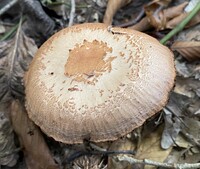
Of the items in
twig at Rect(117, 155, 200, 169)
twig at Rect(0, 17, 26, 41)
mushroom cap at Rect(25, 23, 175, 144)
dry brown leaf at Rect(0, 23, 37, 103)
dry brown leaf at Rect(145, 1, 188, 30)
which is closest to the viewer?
mushroom cap at Rect(25, 23, 175, 144)

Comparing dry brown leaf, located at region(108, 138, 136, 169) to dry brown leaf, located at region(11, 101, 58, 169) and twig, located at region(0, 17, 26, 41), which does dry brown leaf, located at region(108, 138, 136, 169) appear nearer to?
dry brown leaf, located at region(11, 101, 58, 169)

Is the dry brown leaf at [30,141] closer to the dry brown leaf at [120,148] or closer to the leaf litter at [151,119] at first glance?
the leaf litter at [151,119]

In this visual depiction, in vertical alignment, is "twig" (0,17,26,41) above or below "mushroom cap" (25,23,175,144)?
below

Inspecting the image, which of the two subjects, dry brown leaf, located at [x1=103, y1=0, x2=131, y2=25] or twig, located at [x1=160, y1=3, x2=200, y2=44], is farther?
dry brown leaf, located at [x1=103, y1=0, x2=131, y2=25]

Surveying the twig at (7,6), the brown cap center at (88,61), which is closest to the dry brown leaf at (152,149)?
the brown cap center at (88,61)

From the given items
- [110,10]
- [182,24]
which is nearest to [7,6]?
[110,10]

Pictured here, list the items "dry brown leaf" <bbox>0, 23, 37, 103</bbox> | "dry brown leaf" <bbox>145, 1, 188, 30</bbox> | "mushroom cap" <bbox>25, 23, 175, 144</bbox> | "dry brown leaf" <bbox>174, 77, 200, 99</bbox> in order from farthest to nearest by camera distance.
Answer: "dry brown leaf" <bbox>145, 1, 188, 30</bbox>, "dry brown leaf" <bbox>0, 23, 37, 103</bbox>, "dry brown leaf" <bbox>174, 77, 200, 99</bbox>, "mushroom cap" <bbox>25, 23, 175, 144</bbox>

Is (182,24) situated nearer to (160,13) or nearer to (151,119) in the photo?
(160,13)

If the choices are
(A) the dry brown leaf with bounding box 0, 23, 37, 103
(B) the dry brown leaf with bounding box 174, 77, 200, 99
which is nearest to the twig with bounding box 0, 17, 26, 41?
(A) the dry brown leaf with bounding box 0, 23, 37, 103
